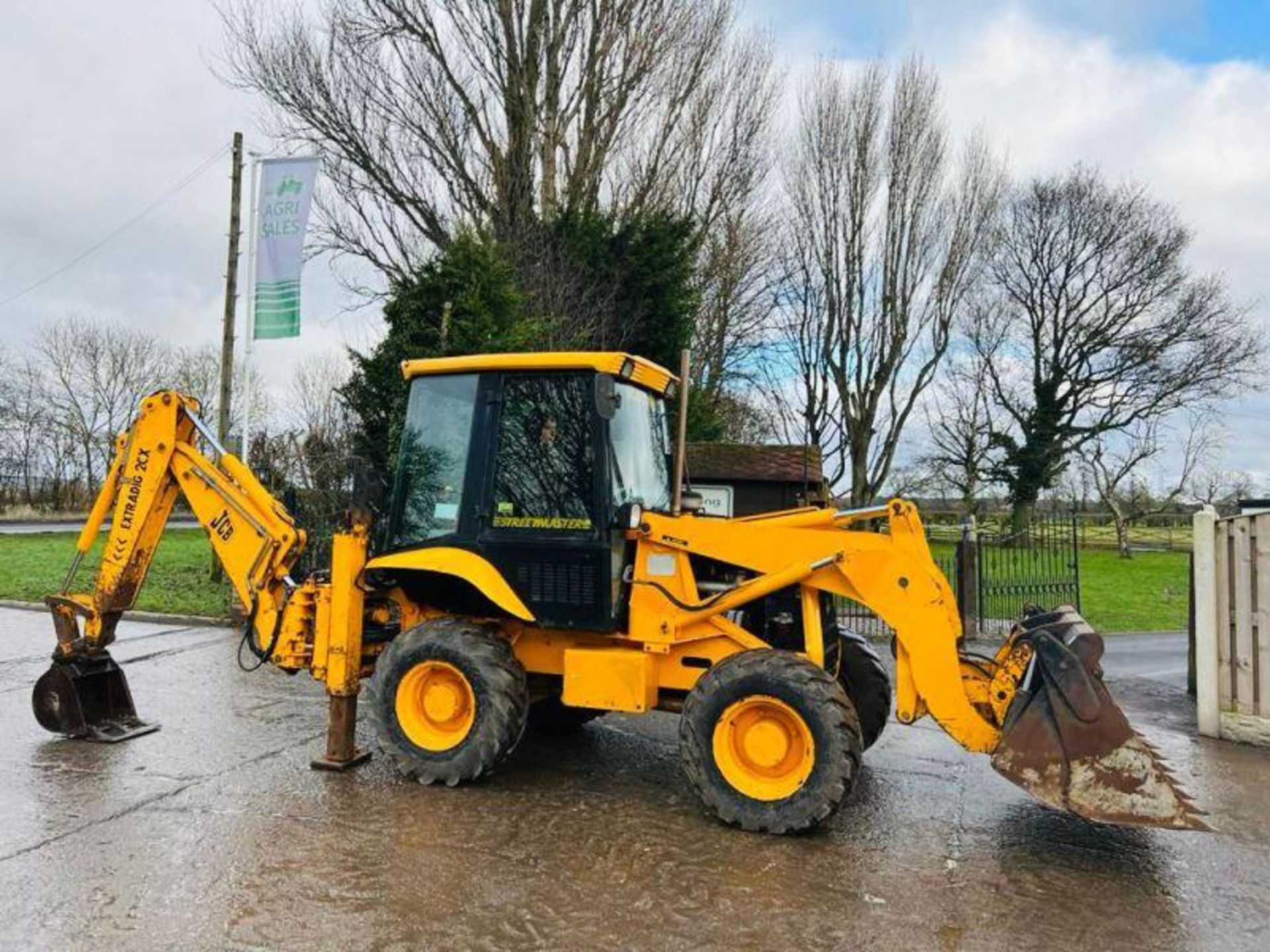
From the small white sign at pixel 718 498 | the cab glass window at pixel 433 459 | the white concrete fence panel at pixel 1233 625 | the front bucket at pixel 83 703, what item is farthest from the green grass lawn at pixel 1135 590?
the front bucket at pixel 83 703

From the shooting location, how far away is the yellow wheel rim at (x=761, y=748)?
4.94 metres

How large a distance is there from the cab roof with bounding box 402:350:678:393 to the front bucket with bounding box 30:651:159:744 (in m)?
3.07

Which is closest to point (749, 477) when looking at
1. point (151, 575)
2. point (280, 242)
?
point (280, 242)

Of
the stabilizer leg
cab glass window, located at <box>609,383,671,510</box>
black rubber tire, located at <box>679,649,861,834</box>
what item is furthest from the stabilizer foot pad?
cab glass window, located at <box>609,383,671,510</box>

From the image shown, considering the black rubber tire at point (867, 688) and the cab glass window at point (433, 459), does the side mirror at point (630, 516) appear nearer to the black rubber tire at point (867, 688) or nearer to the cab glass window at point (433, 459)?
the cab glass window at point (433, 459)

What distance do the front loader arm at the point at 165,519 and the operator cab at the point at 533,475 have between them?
956 mm

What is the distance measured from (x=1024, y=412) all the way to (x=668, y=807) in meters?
32.1

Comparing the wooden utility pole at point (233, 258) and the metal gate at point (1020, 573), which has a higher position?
the wooden utility pole at point (233, 258)

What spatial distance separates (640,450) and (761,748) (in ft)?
6.39

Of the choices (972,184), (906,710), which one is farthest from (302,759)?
(972,184)

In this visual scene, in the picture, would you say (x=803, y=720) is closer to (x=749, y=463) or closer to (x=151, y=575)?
(x=749, y=463)

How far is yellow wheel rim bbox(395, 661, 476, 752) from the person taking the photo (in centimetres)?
562

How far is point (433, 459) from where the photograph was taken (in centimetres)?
596

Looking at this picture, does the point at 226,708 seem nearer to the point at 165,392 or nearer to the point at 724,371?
the point at 165,392
